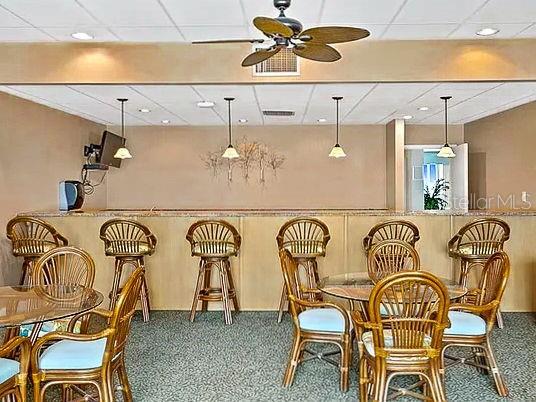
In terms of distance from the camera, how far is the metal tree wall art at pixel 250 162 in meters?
8.97

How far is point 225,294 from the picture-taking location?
17.2ft

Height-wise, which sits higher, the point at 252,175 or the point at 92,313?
the point at 252,175

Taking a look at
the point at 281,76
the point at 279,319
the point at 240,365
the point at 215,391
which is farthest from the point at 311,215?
the point at 215,391

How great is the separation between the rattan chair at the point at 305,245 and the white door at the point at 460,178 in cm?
368

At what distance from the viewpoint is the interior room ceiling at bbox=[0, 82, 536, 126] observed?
5.40 meters

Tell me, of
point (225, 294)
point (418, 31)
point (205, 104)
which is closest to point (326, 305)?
point (225, 294)

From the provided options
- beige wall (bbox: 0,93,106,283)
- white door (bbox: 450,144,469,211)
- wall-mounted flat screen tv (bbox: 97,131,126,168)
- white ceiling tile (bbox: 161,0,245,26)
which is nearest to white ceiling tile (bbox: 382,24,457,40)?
white ceiling tile (bbox: 161,0,245,26)

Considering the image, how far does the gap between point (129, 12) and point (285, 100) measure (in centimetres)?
269

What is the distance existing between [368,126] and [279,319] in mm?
4642

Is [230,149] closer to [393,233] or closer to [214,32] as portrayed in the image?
[393,233]

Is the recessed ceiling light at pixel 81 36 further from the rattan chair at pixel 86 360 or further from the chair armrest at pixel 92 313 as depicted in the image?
the rattan chair at pixel 86 360

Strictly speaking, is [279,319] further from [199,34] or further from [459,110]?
[459,110]

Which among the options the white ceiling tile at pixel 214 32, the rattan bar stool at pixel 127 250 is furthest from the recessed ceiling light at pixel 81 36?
the rattan bar stool at pixel 127 250

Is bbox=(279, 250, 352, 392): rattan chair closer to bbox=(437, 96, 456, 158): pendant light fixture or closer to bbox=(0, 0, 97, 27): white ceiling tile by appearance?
bbox=(0, 0, 97, 27): white ceiling tile
